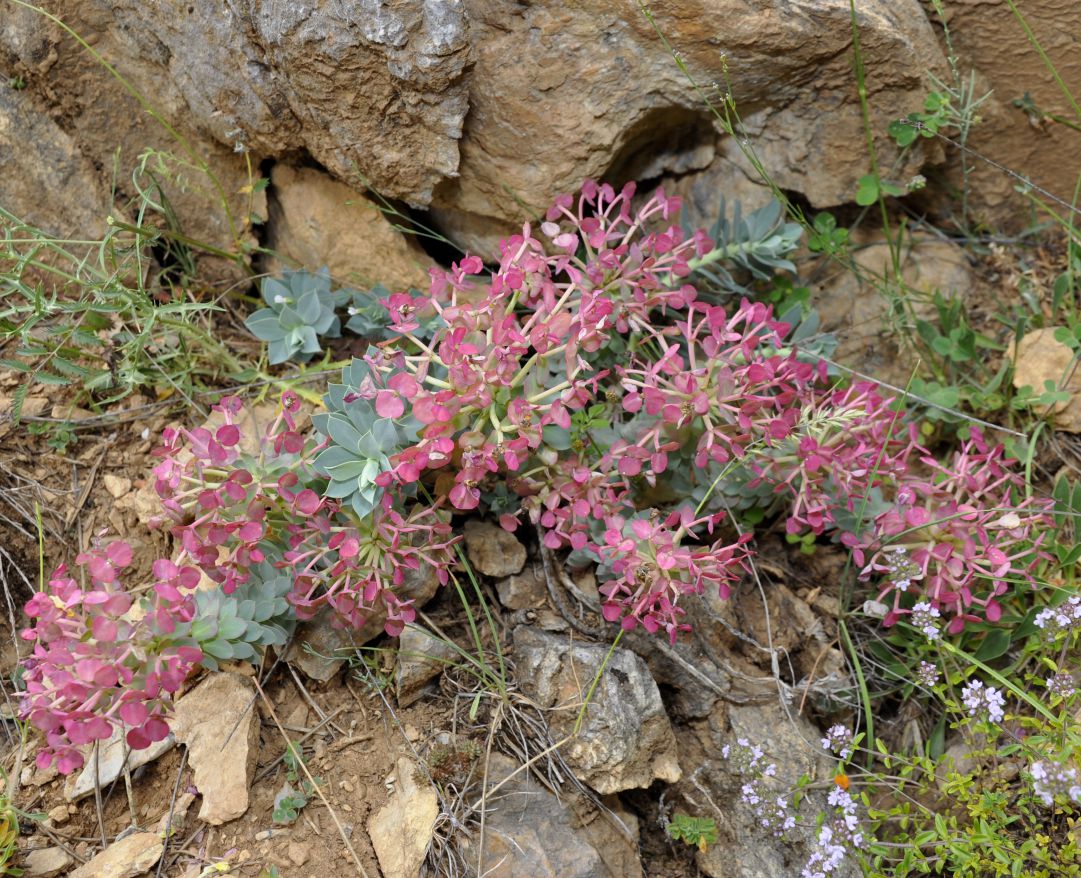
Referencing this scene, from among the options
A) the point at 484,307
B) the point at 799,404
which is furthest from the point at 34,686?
the point at 799,404

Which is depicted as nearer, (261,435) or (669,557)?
(669,557)

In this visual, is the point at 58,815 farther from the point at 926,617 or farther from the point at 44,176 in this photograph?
the point at 926,617

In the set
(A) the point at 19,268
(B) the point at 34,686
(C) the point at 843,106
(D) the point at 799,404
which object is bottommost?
(D) the point at 799,404

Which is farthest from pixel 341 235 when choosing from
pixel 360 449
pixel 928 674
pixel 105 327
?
pixel 928 674

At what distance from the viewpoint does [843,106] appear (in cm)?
344

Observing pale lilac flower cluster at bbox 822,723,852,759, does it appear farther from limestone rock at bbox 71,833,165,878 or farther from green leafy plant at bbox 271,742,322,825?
limestone rock at bbox 71,833,165,878

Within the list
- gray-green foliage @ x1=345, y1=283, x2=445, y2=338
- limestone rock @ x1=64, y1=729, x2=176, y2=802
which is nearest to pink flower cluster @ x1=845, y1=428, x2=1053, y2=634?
gray-green foliage @ x1=345, y1=283, x2=445, y2=338

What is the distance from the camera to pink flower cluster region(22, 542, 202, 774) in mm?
2309

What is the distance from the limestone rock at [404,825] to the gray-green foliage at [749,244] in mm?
1879

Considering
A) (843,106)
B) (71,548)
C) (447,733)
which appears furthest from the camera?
(843,106)

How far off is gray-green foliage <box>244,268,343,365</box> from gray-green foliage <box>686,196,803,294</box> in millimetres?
1264

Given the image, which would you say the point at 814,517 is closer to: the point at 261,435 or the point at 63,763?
the point at 261,435

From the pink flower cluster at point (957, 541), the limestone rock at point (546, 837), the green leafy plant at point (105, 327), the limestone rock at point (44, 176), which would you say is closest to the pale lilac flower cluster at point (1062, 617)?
the pink flower cluster at point (957, 541)

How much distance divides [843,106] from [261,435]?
2.33m
